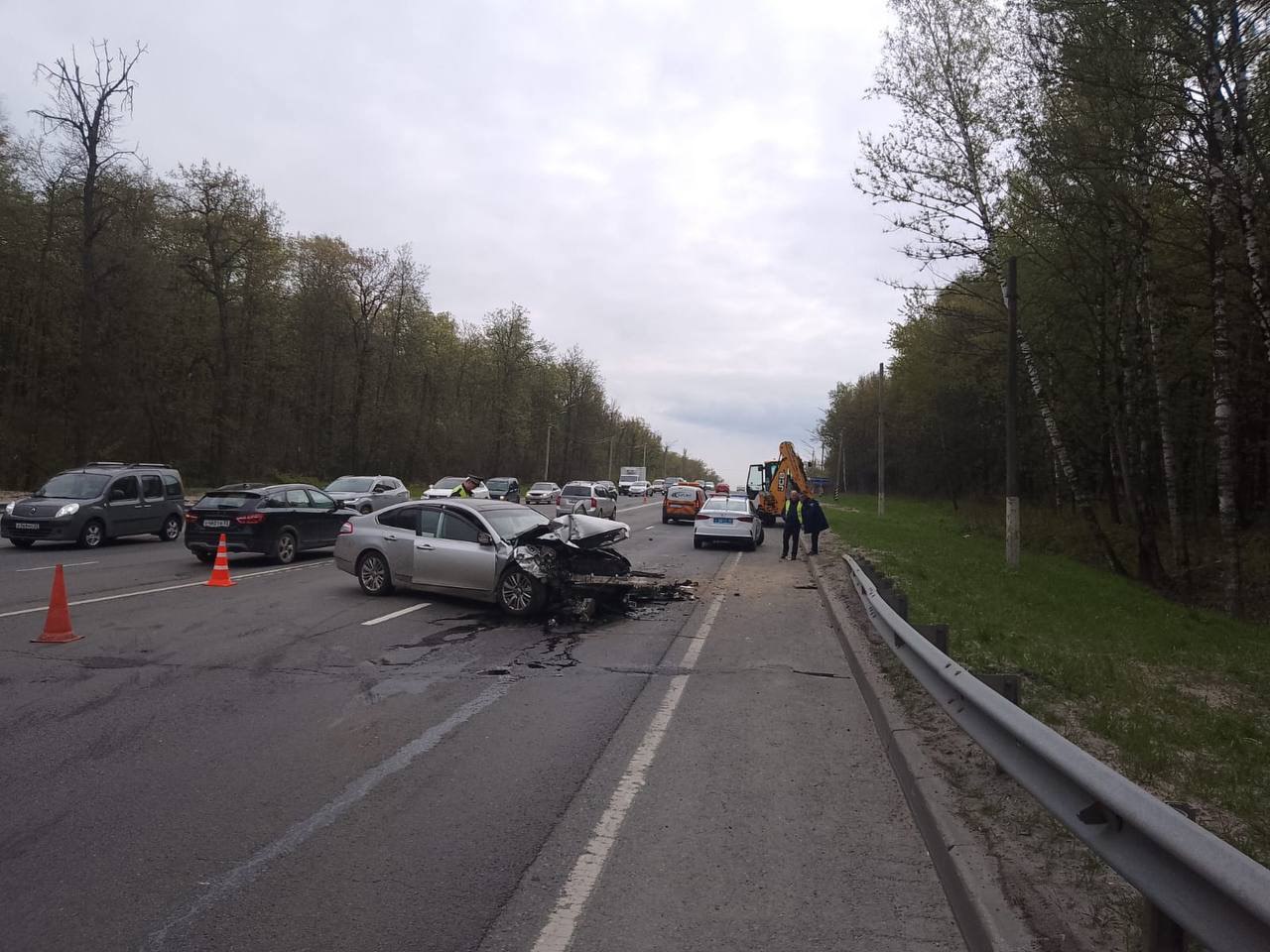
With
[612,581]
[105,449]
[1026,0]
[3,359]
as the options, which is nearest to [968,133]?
[1026,0]

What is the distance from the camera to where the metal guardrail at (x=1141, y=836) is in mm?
2363

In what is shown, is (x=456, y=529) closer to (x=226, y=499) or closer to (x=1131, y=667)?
(x=226, y=499)

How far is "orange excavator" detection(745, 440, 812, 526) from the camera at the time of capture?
2872cm

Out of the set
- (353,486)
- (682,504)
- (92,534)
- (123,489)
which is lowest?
(92,534)

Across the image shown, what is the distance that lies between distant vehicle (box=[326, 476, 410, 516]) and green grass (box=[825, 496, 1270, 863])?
52.0 ft

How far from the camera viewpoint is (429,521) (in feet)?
41.8

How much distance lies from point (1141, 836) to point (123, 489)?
72.0ft

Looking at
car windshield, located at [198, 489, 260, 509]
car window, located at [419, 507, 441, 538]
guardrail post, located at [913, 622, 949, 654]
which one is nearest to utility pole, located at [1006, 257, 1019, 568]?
car window, located at [419, 507, 441, 538]

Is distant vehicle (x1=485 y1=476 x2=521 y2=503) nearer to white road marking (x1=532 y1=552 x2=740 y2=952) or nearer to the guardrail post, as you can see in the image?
white road marking (x1=532 y1=552 x2=740 y2=952)

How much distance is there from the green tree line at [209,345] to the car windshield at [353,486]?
15667mm

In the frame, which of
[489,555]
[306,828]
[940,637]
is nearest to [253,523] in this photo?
[489,555]

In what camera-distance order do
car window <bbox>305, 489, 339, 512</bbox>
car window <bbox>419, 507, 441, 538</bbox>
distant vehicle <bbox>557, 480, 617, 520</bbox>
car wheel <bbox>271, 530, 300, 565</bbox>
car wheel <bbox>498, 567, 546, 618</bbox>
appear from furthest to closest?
1. distant vehicle <bbox>557, 480, 617, 520</bbox>
2. car window <bbox>305, 489, 339, 512</bbox>
3. car wheel <bbox>271, 530, 300, 565</bbox>
4. car window <bbox>419, 507, 441, 538</bbox>
5. car wheel <bbox>498, 567, 546, 618</bbox>

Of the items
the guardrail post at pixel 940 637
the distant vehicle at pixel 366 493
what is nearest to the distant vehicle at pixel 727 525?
the distant vehicle at pixel 366 493

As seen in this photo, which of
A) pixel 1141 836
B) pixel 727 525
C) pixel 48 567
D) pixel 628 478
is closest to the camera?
pixel 1141 836
